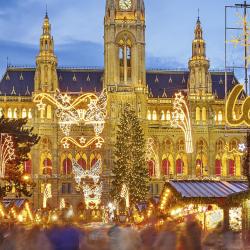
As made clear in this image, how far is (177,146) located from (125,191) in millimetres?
22929

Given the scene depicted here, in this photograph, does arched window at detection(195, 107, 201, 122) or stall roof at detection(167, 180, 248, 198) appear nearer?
stall roof at detection(167, 180, 248, 198)

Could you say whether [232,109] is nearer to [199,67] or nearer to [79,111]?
[79,111]

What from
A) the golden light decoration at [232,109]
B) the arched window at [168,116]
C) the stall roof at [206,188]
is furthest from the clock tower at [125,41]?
the golden light decoration at [232,109]

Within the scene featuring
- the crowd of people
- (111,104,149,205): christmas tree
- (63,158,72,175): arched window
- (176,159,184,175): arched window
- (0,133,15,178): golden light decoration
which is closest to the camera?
the crowd of people

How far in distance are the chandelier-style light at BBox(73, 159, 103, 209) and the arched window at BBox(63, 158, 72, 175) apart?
147 centimetres

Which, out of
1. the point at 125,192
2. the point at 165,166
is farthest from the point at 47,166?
the point at 125,192

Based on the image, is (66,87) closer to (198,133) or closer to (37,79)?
(37,79)

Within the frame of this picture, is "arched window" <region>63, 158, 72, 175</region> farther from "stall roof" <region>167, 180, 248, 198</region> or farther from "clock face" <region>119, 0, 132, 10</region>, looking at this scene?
"stall roof" <region>167, 180, 248, 198</region>

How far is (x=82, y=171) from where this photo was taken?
104 m

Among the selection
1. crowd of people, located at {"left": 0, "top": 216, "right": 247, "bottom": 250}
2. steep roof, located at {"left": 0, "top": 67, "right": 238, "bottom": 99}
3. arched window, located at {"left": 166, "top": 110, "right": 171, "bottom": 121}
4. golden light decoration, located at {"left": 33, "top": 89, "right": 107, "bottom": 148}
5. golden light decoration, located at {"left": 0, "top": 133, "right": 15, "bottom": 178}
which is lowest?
crowd of people, located at {"left": 0, "top": 216, "right": 247, "bottom": 250}

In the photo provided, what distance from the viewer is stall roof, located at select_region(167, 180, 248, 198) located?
37.3m

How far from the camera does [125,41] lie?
106 m

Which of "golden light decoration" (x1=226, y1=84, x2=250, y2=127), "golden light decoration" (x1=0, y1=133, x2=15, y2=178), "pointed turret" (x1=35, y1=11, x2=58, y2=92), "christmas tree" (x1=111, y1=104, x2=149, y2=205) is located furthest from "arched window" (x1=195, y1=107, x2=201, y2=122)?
"golden light decoration" (x1=226, y1=84, x2=250, y2=127)

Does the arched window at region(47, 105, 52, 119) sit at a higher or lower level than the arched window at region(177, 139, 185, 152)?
higher
